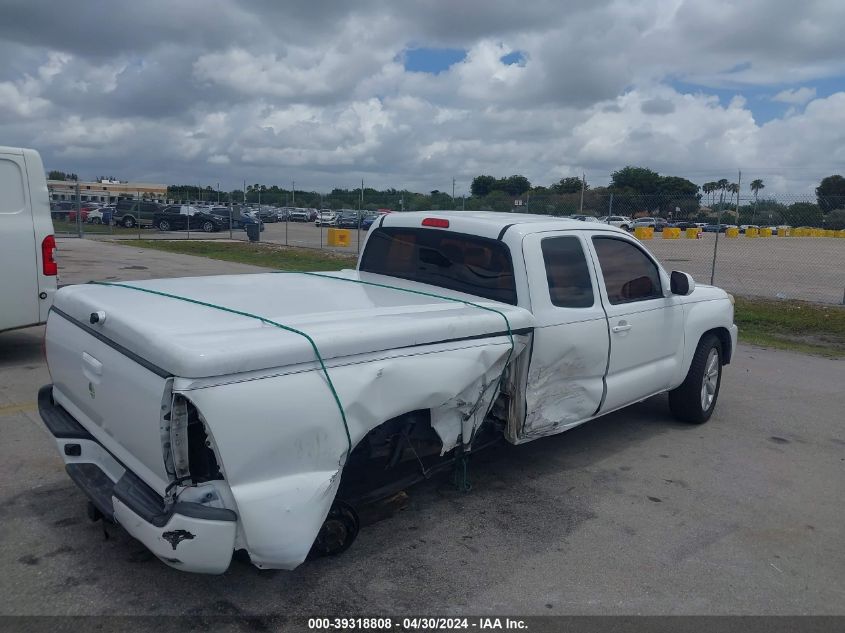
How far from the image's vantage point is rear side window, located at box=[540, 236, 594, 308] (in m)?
4.84

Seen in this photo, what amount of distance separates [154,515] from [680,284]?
4319 mm

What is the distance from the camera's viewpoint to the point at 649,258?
5.88 m

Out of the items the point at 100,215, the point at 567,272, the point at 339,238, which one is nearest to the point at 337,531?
the point at 567,272

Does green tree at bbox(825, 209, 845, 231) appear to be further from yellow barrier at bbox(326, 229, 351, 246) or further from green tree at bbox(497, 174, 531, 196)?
green tree at bbox(497, 174, 531, 196)

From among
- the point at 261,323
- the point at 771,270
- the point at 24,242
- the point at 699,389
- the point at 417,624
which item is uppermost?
the point at 24,242

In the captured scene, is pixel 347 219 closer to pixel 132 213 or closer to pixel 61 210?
pixel 132 213

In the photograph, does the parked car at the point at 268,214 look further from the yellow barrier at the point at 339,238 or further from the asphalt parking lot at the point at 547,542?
the asphalt parking lot at the point at 547,542

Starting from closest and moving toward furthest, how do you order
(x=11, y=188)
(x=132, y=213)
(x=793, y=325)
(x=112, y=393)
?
1. (x=112, y=393)
2. (x=11, y=188)
3. (x=793, y=325)
4. (x=132, y=213)

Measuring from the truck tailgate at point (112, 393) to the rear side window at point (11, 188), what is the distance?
389 centimetres

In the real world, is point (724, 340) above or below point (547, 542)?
above

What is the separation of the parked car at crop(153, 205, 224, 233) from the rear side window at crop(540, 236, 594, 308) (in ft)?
120

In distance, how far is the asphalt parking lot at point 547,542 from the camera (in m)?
3.50

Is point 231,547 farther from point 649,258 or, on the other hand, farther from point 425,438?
point 649,258

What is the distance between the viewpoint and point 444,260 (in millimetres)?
5277
